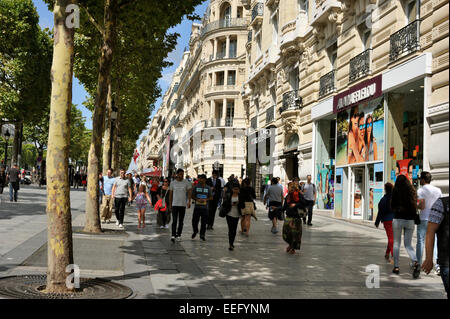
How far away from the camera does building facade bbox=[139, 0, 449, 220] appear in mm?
14188

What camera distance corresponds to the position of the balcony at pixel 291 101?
988 inches

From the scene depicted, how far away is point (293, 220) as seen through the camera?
1091 cm

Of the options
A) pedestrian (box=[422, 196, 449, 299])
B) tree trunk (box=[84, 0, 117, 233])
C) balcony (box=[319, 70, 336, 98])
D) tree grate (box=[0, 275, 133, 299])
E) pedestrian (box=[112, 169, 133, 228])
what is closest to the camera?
pedestrian (box=[422, 196, 449, 299])

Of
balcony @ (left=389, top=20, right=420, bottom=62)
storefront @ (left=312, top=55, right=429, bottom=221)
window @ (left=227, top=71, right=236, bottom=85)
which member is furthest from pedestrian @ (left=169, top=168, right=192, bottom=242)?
window @ (left=227, top=71, right=236, bottom=85)

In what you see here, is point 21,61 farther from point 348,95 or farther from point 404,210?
point 404,210

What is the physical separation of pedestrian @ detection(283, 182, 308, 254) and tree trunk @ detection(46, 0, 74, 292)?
545 cm

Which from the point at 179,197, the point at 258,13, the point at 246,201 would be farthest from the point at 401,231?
the point at 258,13

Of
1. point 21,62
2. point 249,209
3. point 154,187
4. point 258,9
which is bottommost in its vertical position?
point 249,209

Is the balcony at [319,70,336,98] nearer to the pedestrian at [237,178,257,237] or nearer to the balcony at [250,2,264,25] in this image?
the pedestrian at [237,178,257,237]

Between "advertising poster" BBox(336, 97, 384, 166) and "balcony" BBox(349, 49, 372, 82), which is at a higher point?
"balcony" BBox(349, 49, 372, 82)

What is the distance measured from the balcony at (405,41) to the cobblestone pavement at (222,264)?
5648 mm

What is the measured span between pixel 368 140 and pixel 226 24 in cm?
3395
